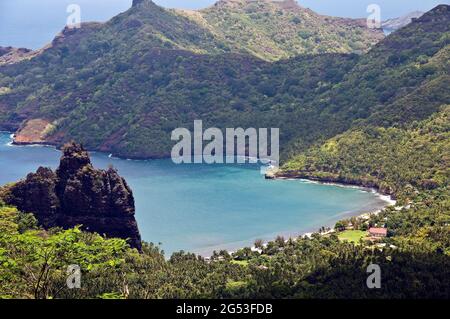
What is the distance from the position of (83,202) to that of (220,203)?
2517cm

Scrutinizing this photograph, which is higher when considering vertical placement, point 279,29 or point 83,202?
point 279,29

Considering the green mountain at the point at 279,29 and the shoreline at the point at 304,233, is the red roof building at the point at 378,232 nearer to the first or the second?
the shoreline at the point at 304,233

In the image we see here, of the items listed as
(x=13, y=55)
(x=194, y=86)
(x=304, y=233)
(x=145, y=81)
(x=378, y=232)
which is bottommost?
(x=304, y=233)

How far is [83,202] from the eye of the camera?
183 ft

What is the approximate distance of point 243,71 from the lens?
132875 millimetres

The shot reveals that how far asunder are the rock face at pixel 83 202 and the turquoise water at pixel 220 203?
17.6ft

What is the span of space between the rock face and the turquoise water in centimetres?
536

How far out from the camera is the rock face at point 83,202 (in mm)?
55500

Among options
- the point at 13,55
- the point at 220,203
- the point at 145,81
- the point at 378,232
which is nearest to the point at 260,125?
the point at 145,81

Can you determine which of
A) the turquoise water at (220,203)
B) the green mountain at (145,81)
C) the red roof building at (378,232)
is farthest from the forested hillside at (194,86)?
the red roof building at (378,232)

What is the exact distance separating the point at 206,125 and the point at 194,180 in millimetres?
28721

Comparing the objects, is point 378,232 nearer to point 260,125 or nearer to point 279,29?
point 260,125
